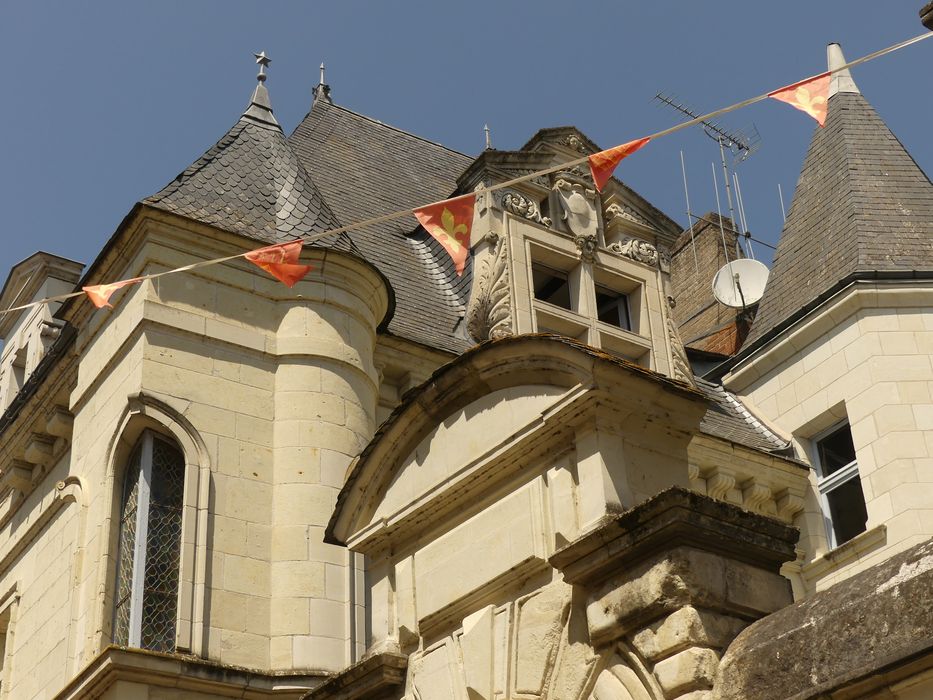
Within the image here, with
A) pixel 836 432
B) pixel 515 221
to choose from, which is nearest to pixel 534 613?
pixel 515 221

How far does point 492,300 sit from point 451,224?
1665 millimetres

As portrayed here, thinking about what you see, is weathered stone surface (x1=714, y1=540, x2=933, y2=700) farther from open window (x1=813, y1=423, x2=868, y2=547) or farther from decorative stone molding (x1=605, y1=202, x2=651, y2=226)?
decorative stone molding (x1=605, y1=202, x2=651, y2=226)

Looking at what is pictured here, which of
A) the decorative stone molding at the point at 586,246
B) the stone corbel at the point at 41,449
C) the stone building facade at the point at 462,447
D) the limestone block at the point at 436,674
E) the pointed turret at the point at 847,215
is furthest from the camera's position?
the pointed turret at the point at 847,215

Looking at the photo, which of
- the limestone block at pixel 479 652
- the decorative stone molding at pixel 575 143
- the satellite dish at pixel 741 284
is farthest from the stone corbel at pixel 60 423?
the satellite dish at pixel 741 284

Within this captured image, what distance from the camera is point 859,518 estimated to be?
Result: 1127 centimetres

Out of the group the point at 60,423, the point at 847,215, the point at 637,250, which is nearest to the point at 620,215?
the point at 637,250

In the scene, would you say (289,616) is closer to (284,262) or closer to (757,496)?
(284,262)

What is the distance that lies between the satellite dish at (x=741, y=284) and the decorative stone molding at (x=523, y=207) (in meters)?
4.96

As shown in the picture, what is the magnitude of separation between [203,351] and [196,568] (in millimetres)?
1596

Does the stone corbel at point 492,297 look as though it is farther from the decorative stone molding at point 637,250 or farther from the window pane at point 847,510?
the window pane at point 847,510

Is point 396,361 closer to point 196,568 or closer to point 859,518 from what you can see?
point 196,568

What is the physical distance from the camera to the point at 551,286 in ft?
38.7

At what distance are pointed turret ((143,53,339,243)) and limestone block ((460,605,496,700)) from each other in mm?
4907

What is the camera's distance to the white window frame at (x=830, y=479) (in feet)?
37.2
